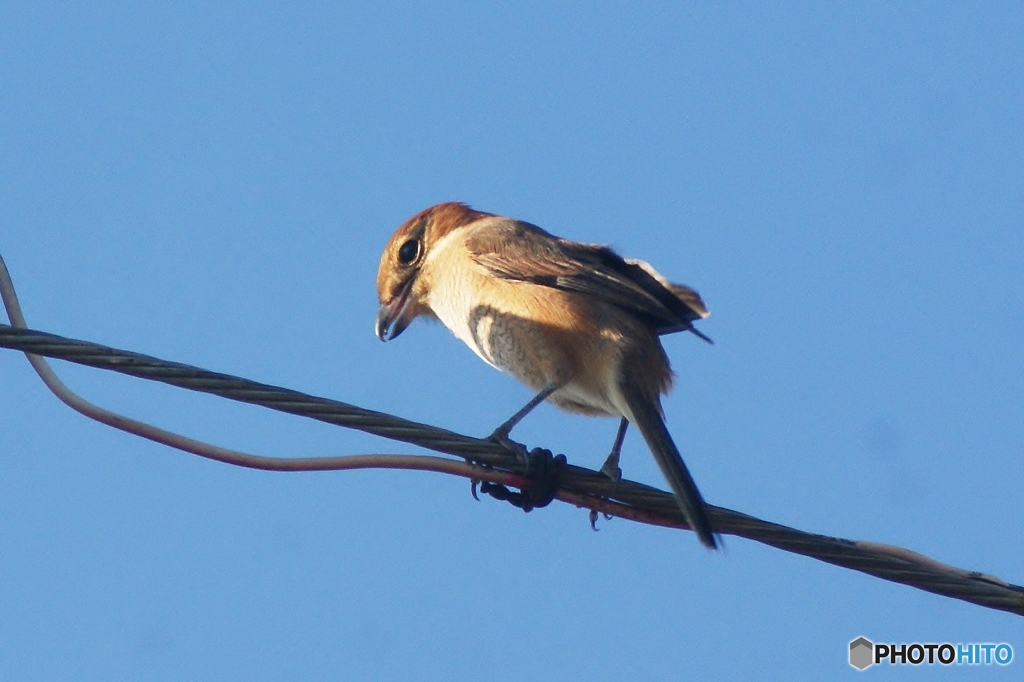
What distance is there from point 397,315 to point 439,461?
2805 millimetres

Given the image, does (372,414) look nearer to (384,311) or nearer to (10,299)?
(10,299)

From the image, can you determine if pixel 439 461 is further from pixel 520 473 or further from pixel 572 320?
pixel 572 320

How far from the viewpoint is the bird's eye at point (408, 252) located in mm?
7094

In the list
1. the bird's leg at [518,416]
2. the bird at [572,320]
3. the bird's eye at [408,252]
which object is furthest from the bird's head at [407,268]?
the bird's leg at [518,416]

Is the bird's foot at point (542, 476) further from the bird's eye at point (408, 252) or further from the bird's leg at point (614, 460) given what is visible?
the bird's eye at point (408, 252)

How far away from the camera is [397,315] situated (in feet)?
23.1

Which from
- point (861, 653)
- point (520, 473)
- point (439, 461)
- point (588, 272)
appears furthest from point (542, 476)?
point (861, 653)

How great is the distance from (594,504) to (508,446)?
1.25 feet

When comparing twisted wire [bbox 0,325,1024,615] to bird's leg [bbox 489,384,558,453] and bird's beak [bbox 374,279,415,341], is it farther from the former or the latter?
bird's beak [bbox 374,279,415,341]

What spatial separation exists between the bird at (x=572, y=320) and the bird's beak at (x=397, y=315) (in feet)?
1.62

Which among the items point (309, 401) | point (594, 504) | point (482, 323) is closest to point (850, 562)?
point (594, 504)

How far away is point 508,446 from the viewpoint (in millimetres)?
4680

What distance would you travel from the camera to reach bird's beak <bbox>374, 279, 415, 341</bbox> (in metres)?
7.02

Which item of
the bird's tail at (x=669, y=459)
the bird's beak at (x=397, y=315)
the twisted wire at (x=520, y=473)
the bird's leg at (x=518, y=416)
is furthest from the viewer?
the bird's beak at (x=397, y=315)
